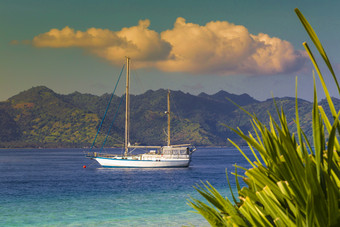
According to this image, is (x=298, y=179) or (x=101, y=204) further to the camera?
(x=101, y=204)

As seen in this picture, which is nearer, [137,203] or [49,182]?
[137,203]

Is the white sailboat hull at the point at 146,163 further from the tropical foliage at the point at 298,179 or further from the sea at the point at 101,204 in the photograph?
the tropical foliage at the point at 298,179

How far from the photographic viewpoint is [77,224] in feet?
89.3

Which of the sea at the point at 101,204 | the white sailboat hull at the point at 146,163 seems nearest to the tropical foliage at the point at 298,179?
the sea at the point at 101,204

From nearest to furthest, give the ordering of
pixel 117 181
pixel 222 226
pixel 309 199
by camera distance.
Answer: pixel 309 199, pixel 222 226, pixel 117 181

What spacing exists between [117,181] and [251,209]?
185 ft

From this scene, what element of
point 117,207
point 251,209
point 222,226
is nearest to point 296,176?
point 251,209

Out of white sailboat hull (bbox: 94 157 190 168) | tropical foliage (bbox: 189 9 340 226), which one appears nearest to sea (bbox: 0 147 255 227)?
white sailboat hull (bbox: 94 157 190 168)

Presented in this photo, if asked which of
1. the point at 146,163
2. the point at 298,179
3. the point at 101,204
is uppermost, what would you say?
the point at 298,179

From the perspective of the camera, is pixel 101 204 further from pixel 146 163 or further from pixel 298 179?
pixel 146 163

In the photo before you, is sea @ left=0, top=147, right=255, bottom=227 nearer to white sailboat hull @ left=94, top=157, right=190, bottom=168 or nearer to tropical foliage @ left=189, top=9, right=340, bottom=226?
→ white sailboat hull @ left=94, top=157, right=190, bottom=168

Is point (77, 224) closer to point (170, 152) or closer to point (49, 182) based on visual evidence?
point (49, 182)

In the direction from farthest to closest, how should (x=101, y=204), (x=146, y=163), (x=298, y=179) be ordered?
1. (x=146, y=163)
2. (x=101, y=204)
3. (x=298, y=179)

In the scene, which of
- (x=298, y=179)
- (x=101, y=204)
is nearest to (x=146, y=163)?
(x=101, y=204)
